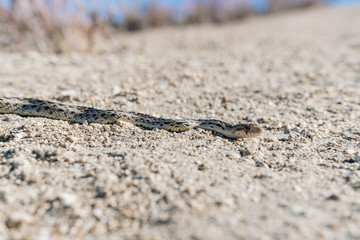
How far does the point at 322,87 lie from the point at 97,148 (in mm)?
4273

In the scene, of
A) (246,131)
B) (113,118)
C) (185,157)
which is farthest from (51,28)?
(185,157)

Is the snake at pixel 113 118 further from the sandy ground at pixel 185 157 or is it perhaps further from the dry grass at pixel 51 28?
the dry grass at pixel 51 28

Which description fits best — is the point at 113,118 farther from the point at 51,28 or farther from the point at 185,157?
the point at 51,28

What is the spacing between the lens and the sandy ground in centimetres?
259

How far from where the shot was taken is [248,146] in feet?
13.4

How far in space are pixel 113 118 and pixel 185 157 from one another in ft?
4.49

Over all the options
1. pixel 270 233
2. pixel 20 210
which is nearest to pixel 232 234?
pixel 270 233

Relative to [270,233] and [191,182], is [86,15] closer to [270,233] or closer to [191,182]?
[191,182]

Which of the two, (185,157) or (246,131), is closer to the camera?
(185,157)

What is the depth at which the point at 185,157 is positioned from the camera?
144 inches

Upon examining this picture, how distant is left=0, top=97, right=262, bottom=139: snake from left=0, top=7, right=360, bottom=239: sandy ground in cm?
13

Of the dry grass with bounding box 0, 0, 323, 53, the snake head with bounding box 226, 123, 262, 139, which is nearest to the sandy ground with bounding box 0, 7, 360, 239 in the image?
the snake head with bounding box 226, 123, 262, 139

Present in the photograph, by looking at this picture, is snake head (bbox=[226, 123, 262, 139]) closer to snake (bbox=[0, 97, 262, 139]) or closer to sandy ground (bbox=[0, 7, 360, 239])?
snake (bbox=[0, 97, 262, 139])

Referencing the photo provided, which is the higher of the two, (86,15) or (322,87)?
(86,15)
